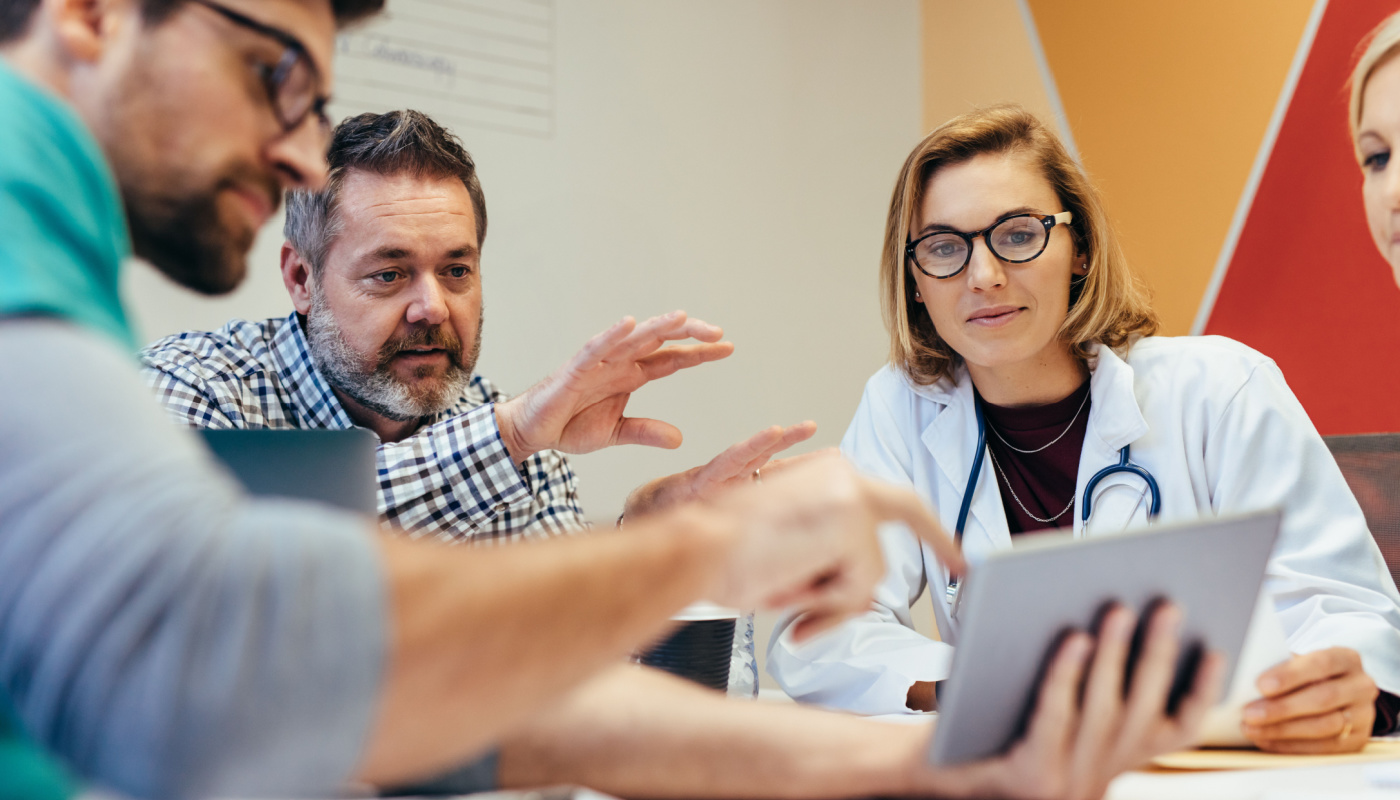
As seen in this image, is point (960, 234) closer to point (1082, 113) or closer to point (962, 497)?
point (962, 497)

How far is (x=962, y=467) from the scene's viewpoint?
187 centimetres

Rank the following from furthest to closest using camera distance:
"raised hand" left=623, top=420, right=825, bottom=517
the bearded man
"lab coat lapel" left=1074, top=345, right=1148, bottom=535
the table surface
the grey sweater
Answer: the bearded man
"lab coat lapel" left=1074, top=345, right=1148, bottom=535
"raised hand" left=623, top=420, right=825, bottom=517
the table surface
the grey sweater

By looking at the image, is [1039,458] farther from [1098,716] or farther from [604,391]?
[1098,716]

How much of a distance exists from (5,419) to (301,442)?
61 centimetres

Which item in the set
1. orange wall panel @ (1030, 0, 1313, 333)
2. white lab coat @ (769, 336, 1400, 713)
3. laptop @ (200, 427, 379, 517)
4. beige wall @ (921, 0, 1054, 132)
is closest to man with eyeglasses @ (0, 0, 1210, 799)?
laptop @ (200, 427, 379, 517)

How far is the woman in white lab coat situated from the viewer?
1.45m

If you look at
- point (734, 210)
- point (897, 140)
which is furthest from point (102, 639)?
point (897, 140)

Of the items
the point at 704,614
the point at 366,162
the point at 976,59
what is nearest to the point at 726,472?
the point at 704,614

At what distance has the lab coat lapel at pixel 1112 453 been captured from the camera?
1670 mm

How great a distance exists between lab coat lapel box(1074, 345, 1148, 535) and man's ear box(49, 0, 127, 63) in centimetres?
146

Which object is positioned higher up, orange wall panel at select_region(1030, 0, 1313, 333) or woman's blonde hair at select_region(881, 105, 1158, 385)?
orange wall panel at select_region(1030, 0, 1313, 333)

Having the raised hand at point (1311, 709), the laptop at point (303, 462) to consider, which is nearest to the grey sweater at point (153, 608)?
the laptop at point (303, 462)

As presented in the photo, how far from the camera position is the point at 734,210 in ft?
10.5

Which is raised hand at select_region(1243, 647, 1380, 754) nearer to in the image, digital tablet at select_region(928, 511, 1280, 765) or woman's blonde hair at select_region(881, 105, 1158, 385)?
digital tablet at select_region(928, 511, 1280, 765)
